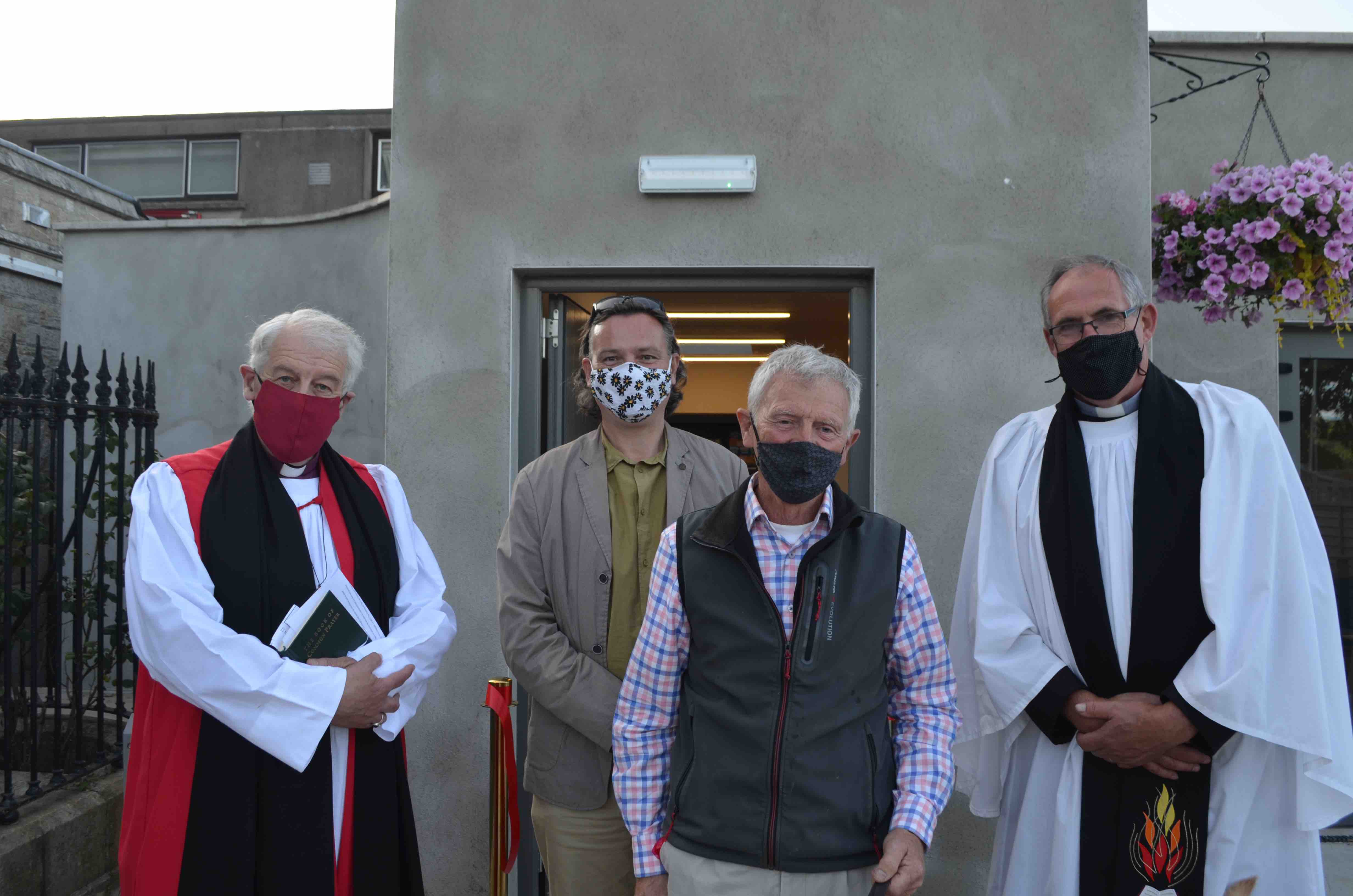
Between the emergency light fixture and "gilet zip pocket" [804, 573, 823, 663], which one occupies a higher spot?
the emergency light fixture

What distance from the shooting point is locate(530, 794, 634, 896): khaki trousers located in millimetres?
2438

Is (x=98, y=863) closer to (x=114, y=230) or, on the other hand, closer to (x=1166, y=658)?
(x=1166, y=658)

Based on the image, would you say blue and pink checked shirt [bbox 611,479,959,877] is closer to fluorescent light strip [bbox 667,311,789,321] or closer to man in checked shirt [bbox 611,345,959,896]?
man in checked shirt [bbox 611,345,959,896]

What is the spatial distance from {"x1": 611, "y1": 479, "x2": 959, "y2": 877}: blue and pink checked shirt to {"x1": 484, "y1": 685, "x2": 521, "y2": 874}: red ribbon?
861mm

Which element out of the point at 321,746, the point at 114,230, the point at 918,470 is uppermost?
the point at 114,230

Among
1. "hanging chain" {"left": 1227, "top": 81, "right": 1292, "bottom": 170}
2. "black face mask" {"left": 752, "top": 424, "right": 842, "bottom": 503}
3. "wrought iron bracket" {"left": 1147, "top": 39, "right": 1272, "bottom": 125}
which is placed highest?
"wrought iron bracket" {"left": 1147, "top": 39, "right": 1272, "bottom": 125}

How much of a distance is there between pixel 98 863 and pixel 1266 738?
3.78m

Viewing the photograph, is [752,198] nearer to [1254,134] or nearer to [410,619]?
[410,619]

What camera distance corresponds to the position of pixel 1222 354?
4730mm

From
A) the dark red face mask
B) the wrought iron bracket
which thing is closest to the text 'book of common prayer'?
the dark red face mask

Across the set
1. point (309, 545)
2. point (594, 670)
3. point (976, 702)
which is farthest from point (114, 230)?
point (976, 702)

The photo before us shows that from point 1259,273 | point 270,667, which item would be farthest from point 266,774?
point 1259,273

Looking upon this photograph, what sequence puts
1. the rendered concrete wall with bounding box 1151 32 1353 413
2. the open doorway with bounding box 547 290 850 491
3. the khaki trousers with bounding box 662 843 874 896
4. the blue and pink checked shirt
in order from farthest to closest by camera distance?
the open doorway with bounding box 547 290 850 491 → the rendered concrete wall with bounding box 1151 32 1353 413 → the blue and pink checked shirt → the khaki trousers with bounding box 662 843 874 896

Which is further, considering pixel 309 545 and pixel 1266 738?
pixel 309 545
